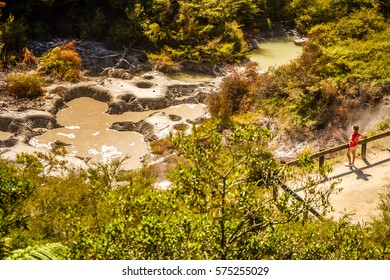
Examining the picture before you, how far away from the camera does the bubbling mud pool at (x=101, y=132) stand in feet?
57.8

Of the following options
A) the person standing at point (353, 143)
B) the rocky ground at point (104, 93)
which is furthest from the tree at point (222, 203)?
the rocky ground at point (104, 93)

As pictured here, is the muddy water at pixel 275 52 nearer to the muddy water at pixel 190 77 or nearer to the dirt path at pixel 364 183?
the muddy water at pixel 190 77

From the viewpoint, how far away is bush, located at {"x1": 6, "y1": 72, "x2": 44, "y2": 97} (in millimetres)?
20219

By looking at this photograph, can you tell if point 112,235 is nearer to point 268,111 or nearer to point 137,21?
point 268,111

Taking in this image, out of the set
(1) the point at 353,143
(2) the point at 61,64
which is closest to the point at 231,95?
(1) the point at 353,143

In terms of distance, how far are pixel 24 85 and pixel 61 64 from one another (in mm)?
2763

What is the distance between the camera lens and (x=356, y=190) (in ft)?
38.7

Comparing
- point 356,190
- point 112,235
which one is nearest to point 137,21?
point 356,190

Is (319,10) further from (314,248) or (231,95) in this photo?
(314,248)

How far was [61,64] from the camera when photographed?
74.0ft

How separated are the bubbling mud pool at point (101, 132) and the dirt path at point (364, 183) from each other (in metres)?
7.45

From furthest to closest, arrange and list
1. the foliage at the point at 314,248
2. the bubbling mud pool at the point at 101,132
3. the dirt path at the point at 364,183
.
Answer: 1. the bubbling mud pool at the point at 101,132
2. the dirt path at the point at 364,183
3. the foliage at the point at 314,248

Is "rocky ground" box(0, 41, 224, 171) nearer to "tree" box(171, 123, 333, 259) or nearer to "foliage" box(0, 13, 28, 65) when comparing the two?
"foliage" box(0, 13, 28, 65)
